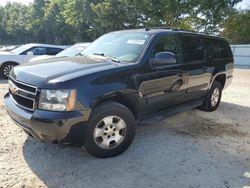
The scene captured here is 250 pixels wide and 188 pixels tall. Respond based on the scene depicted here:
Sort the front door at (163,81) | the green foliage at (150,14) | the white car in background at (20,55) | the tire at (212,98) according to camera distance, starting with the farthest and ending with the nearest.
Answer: the green foliage at (150,14) < the white car in background at (20,55) < the tire at (212,98) < the front door at (163,81)

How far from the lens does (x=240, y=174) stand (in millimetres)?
3969

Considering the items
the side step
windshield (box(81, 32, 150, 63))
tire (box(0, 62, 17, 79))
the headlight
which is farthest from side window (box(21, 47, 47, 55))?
the headlight

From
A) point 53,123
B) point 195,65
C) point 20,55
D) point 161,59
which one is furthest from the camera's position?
point 20,55

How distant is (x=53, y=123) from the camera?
3578 mm

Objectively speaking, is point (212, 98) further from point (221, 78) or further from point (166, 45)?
point (166, 45)

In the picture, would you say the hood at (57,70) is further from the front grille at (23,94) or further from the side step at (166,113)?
the side step at (166,113)

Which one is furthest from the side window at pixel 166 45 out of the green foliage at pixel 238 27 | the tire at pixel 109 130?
the green foliage at pixel 238 27

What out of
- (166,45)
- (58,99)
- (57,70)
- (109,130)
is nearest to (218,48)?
(166,45)

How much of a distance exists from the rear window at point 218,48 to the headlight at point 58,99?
3.85 metres

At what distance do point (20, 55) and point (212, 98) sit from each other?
759 cm

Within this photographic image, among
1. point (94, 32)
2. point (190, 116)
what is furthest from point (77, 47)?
point (94, 32)

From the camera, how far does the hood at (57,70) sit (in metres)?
3.76

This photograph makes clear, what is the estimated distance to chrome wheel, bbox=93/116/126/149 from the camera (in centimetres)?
407

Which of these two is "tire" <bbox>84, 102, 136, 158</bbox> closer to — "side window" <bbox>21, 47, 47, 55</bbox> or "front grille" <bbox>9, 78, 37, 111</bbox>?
"front grille" <bbox>9, 78, 37, 111</bbox>
